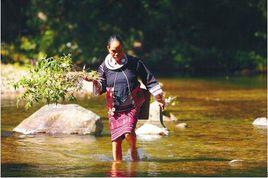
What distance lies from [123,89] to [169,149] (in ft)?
5.68

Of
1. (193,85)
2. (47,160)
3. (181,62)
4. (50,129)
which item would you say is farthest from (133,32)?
(47,160)

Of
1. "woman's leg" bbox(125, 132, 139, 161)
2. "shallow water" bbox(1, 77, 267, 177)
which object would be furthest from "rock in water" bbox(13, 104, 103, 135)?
"woman's leg" bbox(125, 132, 139, 161)

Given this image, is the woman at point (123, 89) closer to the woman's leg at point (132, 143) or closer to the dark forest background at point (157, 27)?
the woman's leg at point (132, 143)

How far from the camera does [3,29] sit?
29.5 metres

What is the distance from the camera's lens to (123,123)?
951 centimetres

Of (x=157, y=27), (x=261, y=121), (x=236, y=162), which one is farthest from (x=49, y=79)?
(x=157, y=27)

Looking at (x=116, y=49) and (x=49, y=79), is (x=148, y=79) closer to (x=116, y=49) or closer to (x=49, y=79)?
(x=116, y=49)

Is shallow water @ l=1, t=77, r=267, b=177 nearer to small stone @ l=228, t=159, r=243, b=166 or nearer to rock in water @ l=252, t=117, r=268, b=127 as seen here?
small stone @ l=228, t=159, r=243, b=166

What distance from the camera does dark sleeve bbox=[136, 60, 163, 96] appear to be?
31.2 feet

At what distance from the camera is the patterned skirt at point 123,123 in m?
9.48

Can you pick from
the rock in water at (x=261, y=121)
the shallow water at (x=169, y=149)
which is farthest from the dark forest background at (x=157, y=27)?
the rock in water at (x=261, y=121)

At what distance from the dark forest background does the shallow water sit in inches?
568

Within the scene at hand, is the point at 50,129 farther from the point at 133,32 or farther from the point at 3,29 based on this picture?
the point at 133,32

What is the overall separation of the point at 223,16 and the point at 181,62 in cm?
385
